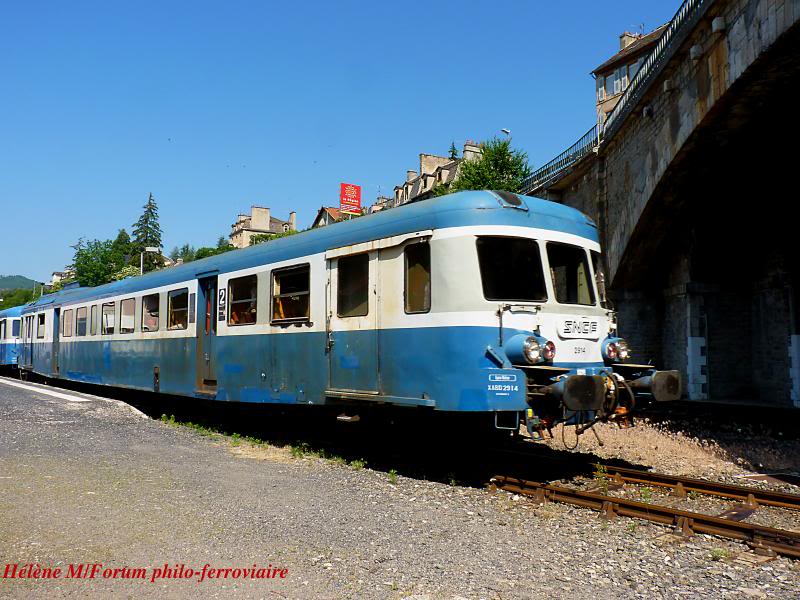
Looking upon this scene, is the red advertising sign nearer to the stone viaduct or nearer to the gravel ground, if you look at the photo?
the stone viaduct

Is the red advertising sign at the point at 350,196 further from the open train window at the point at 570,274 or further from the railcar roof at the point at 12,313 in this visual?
the open train window at the point at 570,274

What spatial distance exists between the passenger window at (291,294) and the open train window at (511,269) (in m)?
2.75

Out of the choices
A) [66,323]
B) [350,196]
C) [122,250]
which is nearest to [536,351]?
[66,323]

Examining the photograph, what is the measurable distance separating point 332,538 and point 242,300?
5.89 m

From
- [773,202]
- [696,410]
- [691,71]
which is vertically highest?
[691,71]

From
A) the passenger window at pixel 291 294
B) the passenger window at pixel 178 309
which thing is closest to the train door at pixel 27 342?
the passenger window at pixel 178 309

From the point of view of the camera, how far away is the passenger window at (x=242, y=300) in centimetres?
1027

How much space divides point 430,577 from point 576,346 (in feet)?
12.8

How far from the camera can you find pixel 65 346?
1816cm

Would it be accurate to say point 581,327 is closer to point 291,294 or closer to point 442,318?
point 442,318

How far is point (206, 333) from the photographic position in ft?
37.6

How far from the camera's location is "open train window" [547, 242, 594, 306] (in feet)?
25.8

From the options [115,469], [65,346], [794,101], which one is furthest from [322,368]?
[65,346]

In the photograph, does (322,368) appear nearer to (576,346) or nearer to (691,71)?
(576,346)
